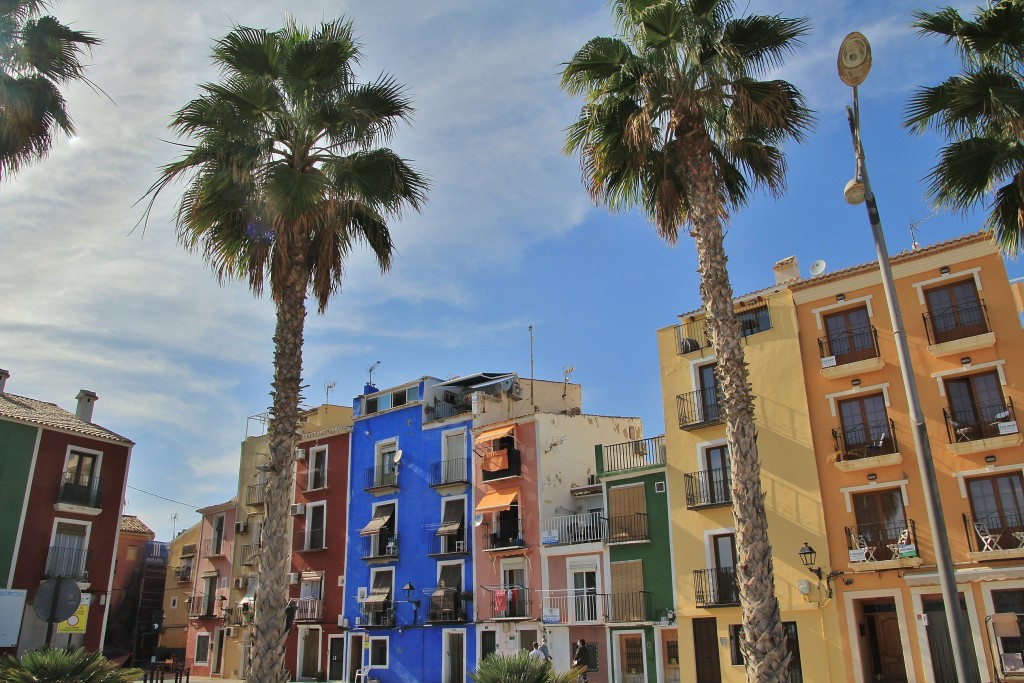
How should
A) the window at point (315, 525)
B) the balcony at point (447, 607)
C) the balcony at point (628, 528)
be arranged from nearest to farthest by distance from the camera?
the balcony at point (628, 528) < the balcony at point (447, 607) < the window at point (315, 525)

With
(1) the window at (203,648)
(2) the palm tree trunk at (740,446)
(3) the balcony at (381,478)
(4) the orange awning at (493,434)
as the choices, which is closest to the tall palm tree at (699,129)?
(2) the palm tree trunk at (740,446)

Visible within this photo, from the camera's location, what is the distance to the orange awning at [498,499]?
3388 cm

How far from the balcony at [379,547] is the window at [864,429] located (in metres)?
21.4

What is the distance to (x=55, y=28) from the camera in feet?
58.4

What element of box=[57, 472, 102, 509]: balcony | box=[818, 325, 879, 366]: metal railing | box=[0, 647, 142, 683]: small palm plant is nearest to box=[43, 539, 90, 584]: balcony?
box=[57, 472, 102, 509]: balcony

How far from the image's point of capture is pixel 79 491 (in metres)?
34.2

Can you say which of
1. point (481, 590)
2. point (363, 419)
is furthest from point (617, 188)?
point (363, 419)

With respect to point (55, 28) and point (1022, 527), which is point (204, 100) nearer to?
point (55, 28)

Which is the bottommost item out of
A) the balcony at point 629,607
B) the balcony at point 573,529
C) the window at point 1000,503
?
the balcony at point 629,607

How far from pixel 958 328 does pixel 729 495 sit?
8.25 m

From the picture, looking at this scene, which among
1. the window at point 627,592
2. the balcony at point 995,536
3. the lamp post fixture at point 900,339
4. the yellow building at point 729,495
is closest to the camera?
the lamp post fixture at point 900,339

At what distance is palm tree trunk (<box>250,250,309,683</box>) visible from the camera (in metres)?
13.5

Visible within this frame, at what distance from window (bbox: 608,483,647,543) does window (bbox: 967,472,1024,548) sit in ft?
34.0

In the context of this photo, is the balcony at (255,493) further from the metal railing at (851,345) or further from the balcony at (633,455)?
the metal railing at (851,345)
